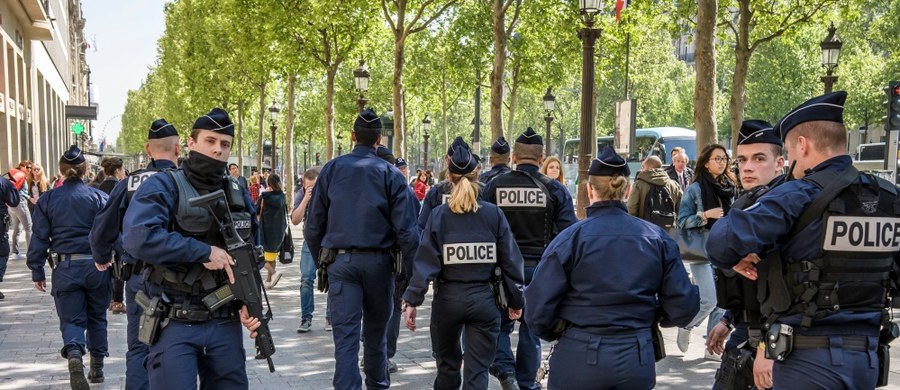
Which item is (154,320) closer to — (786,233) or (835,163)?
(786,233)

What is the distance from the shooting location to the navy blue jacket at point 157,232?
4379 millimetres

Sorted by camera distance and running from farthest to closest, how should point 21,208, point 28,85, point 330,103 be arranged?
point 28,85 → point 330,103 → point 21,208

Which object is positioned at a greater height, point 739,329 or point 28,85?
point 28,85

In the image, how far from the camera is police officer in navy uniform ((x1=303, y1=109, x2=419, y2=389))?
6.47 meters

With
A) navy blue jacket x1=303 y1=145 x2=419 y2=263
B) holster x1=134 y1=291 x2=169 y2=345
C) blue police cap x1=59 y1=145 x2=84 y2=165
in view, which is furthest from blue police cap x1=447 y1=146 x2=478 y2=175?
blue police cap x1=59 y1=145 x2=84 y2=165

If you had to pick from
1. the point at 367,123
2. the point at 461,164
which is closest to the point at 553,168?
the point at 367,123

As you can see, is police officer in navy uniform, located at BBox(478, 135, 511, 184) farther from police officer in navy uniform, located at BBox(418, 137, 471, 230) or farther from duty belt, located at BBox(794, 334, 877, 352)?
duty belt, located at BBox(794, 334, 877, 352)

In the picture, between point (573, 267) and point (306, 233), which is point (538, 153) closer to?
point (306, 233)

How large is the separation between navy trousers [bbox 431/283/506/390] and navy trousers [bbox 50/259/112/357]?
329 cm

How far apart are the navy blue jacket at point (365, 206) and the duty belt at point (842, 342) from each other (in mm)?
3254

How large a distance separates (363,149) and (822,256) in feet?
12.5

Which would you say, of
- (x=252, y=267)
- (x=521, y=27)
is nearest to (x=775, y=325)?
(x=252, y=267)

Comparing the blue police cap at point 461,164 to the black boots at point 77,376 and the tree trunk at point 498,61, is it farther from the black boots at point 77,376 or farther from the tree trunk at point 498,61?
the tree trunk at point 498,61

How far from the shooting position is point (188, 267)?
4.56m
